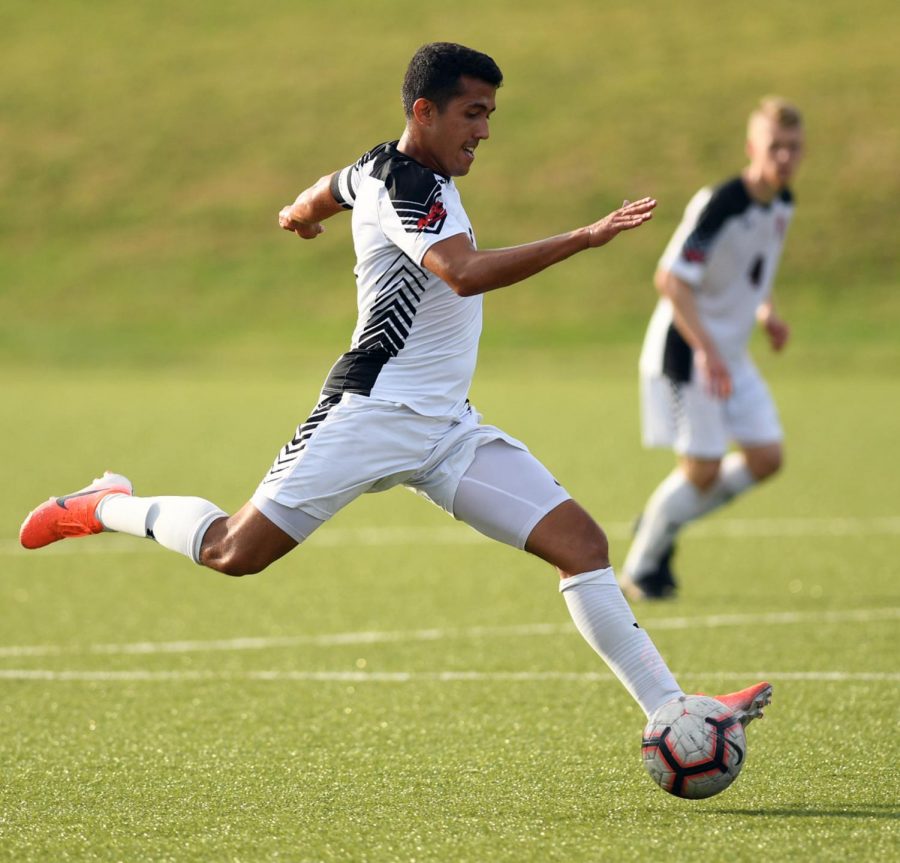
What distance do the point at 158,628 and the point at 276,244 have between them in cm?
2667

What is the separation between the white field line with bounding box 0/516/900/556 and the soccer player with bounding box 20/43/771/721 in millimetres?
5365

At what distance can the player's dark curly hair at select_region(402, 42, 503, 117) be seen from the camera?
15.8 ft

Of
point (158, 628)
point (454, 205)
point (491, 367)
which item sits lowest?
point (491, 367)

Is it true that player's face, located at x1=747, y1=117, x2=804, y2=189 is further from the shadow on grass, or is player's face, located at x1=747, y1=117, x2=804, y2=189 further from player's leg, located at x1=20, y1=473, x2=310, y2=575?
the shadow on grass

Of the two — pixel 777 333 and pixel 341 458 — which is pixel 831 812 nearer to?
pixel 341 458

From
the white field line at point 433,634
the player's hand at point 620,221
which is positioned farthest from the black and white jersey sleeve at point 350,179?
the white field line at point 433,634

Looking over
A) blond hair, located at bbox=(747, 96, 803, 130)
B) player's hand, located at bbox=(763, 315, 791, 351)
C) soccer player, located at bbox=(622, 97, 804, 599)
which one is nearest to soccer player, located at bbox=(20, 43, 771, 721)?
soccer player, located at bbox=(622, 97, 804, 599)

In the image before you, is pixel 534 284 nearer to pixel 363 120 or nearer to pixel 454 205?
pixel 363 120

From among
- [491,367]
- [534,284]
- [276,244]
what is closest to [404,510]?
[491,367]

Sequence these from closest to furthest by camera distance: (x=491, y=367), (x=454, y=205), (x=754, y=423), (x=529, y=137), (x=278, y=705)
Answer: (x=454, y=205) < (x=278, y=705) < (x=754, y=423) < (x=491, y=367) < (x=529, y=137)

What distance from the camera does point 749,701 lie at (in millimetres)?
4793

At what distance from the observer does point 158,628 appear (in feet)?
25.5

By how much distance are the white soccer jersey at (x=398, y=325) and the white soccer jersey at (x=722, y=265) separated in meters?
3.60

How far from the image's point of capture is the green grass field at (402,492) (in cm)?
483
